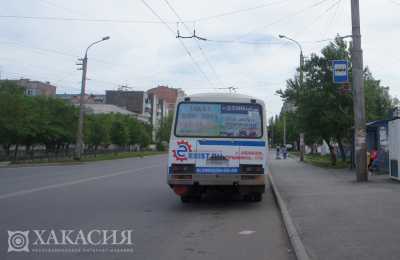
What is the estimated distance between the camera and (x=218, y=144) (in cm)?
1129

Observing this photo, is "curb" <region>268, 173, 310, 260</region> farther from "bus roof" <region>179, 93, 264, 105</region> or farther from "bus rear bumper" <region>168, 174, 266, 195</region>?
"bus roof" <region>179, 93, 264, 105</region>

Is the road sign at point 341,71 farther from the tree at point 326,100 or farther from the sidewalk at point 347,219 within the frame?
the tree at point 326,100

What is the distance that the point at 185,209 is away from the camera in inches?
455

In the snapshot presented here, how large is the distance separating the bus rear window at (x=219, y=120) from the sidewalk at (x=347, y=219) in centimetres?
227

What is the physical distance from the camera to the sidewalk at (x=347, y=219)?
6.45 m

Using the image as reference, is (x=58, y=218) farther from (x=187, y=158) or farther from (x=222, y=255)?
(x=222, y=255)

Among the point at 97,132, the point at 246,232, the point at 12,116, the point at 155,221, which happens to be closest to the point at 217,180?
the point at 155,221

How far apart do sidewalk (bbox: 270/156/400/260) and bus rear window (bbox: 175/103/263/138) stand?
2274 mm

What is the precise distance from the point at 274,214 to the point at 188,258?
486 centimetres

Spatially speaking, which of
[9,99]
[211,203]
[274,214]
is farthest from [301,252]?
[9,99]

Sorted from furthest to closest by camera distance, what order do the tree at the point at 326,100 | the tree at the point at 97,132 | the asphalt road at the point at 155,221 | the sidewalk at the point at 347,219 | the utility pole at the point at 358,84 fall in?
1. the tree at the point at 97,132
2. the tree at the point at 326,100
3. the utility pole at the point at 358,84
4. the asphalt road at the point at 155,221
5. the sidewalk at the point at 347,219

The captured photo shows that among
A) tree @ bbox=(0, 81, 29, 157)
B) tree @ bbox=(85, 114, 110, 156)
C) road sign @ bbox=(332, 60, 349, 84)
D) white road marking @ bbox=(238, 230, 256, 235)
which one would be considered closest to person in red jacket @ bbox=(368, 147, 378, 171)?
road sign @ bbox=(332, 60, 349, 84)

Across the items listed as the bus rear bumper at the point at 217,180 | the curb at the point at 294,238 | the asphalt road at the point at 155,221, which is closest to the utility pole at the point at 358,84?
the asphalt road at the point at 155,221

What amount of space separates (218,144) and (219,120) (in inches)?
27.3
